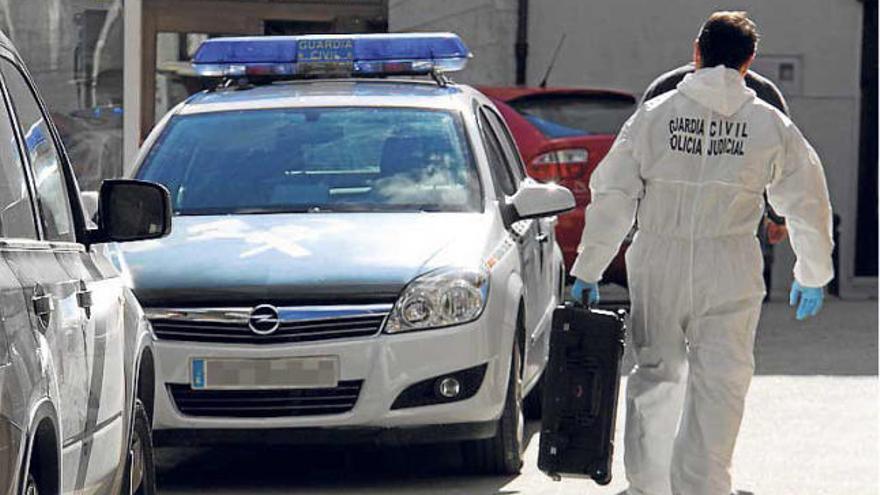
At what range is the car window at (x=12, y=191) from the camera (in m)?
4.51

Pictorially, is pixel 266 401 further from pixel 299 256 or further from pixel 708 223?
pixel 708 223

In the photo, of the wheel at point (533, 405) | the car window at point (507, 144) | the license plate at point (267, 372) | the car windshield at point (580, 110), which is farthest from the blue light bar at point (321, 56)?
the car windshield at point (580, 110)

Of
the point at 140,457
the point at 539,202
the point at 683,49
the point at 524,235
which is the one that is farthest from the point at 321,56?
the point at 683,49

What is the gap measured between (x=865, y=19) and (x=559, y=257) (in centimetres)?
861

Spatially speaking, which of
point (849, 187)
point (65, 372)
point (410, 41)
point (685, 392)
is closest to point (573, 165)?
point (410, 41)

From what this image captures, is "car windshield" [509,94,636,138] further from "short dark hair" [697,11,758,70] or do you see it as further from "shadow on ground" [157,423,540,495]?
"short dark hair" [697,11,758,70]

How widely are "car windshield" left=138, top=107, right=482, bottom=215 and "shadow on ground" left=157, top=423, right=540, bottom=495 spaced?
1.03 m

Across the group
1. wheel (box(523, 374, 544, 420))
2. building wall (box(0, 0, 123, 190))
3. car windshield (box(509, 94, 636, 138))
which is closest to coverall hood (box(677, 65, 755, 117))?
wheel (box(523, 374, 544, 420))

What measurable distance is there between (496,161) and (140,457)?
3.57m

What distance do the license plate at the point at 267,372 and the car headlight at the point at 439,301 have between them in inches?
10.8

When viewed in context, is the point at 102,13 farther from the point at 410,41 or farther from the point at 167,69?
the point at 410,41

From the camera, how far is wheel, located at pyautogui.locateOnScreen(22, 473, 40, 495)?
413cm

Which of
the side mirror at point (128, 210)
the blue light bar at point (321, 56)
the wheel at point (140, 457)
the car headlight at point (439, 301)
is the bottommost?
the wheel at point (140, 457)

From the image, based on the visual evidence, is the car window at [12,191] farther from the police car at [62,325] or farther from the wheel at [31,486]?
the wheel at [31,486]
